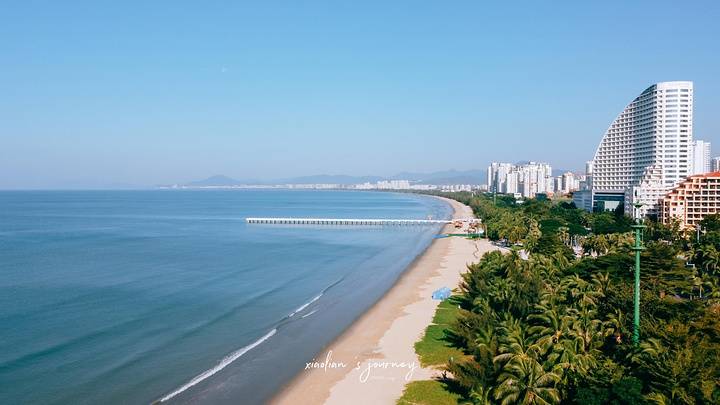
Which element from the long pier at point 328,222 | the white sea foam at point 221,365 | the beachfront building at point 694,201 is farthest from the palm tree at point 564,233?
the long pier at point 328,222

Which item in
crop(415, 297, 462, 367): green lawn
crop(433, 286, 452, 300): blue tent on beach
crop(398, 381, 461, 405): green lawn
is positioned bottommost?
crop(398, 381, 461, 405): green lawn

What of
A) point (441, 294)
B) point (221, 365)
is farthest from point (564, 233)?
point (221, 365)

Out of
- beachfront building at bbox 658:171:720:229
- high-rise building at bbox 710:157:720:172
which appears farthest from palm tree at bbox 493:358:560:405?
high-rise building at bbox 710:157:720:172

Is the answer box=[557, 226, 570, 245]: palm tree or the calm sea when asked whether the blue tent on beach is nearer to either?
the calm sea

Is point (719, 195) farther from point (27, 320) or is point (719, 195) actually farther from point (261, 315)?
point (27, 320)

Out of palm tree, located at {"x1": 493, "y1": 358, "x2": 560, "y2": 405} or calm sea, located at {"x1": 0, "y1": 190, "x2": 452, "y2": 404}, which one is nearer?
palm tree, located at {"x1": 493, "y1": 358, "x2": 560, "y2": 405}

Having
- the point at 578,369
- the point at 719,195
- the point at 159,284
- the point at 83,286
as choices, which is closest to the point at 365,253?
the point at 159,284
